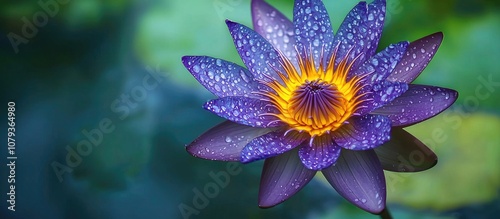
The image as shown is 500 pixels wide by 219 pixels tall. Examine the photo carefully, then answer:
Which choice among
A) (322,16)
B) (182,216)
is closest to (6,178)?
(182,216)

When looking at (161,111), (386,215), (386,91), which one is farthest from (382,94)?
(161,111)

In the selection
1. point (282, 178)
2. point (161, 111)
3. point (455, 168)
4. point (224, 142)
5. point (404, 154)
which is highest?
point (161, 111)

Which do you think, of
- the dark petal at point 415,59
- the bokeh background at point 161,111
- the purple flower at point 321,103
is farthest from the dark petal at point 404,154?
the bokeh background at point 161,111

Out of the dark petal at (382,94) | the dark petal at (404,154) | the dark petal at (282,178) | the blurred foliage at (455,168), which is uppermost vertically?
the dark petal at (382,94)

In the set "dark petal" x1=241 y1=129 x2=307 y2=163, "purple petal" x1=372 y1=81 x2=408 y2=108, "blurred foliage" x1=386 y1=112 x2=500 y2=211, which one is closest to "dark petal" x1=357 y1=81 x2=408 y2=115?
"purple petal" x1=372 y1=81 x2=408 y2=108

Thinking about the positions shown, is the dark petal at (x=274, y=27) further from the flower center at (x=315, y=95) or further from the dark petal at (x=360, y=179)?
the dark petal at (x=360, y=179)

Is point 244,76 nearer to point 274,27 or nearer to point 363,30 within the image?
point 274,27

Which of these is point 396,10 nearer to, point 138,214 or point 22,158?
point 138,214
